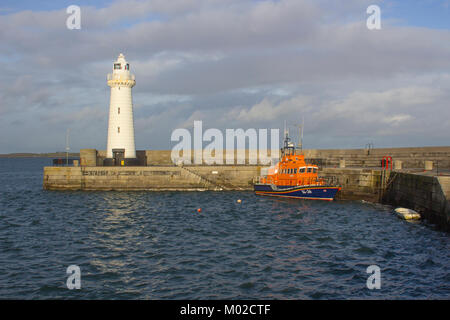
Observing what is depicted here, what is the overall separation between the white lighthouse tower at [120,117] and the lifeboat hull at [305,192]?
1637 cm

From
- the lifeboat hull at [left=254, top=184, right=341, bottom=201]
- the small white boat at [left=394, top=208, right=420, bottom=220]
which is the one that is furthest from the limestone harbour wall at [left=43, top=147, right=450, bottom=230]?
the small white boat at [left=394, top=208, right=420, bottom=220]

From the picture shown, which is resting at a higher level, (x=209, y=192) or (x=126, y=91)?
(x=126, y=91)

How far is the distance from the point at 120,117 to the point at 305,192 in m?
20.9

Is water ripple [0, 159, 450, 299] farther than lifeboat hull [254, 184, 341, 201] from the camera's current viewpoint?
No

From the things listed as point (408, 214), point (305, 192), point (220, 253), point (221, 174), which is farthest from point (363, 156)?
point (220, 253)

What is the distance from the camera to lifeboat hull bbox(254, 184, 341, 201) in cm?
2958

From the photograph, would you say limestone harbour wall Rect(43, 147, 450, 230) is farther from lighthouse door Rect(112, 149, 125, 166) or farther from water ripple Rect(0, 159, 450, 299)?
water ripple Rect(0, 159, 450, 299)

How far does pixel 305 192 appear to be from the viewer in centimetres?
3022

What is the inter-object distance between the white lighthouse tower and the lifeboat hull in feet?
53.7

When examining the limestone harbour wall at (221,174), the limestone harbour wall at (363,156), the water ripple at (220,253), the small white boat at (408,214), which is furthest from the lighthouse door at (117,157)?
the small white boat at (408,214)

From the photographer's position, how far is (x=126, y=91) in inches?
1556
